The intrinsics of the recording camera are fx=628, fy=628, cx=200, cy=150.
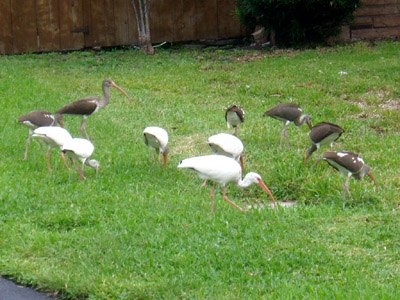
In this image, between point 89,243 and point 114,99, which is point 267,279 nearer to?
point 89,243

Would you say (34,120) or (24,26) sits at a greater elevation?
(24,26)

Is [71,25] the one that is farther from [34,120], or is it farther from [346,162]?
[346,162]

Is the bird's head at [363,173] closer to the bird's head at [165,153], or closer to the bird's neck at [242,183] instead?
the bird's neck at [242,183]

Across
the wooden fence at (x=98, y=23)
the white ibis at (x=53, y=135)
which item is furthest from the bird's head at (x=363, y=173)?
the wooden fence at (x=98, y=23)

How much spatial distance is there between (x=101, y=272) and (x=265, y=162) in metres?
3.37

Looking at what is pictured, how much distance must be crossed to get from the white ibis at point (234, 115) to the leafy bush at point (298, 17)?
20.8 feet

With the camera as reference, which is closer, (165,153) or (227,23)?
(165,153)

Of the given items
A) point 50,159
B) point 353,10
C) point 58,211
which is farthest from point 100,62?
point 58,211

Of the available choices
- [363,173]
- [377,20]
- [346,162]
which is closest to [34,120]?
[346,162]

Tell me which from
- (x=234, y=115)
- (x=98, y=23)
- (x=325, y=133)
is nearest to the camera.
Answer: (x=325, y=133)

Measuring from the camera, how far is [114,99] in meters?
11.7

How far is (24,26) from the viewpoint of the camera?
16797mm

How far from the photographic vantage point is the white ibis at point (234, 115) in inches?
326

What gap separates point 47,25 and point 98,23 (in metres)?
1.35
